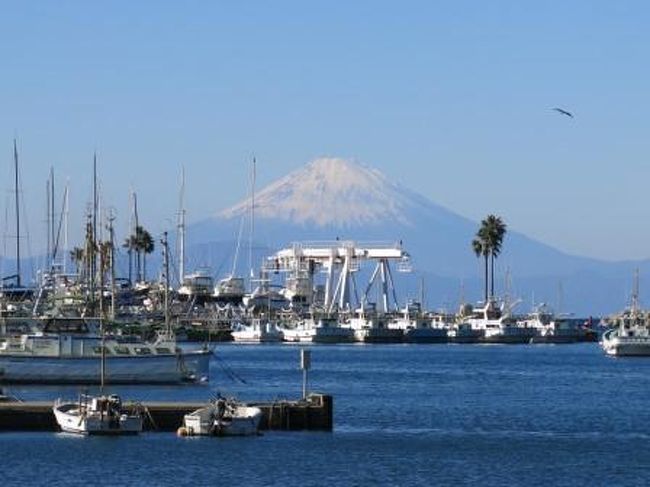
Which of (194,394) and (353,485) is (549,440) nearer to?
(353,485)

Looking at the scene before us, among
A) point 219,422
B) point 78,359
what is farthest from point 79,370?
point 219,422

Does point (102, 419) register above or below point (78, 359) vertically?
below

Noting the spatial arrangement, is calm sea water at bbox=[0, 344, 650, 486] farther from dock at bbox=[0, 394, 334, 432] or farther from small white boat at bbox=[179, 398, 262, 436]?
dock at bbox=[0, 394, 334, 432]

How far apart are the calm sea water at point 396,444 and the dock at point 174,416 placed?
0.71 m

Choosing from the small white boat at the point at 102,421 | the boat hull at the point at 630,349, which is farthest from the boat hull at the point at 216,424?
the boat hull at the point at 630,349

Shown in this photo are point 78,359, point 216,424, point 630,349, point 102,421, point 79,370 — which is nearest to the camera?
point 216,424

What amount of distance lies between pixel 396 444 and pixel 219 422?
614cm

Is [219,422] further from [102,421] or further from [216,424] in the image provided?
[102,421]

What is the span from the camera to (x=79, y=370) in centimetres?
9612

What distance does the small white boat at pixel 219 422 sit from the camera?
64.9 m

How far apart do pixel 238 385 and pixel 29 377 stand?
12583 millimetres

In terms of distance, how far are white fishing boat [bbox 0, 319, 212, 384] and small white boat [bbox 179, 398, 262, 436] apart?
31059mm

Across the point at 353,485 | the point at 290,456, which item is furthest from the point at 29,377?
the point at 353,485

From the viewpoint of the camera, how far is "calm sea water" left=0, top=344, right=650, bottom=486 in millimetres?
57188
